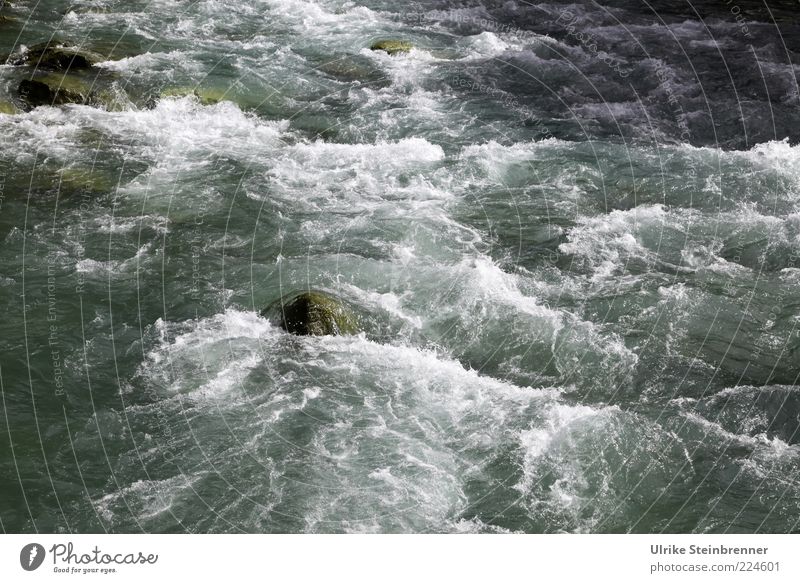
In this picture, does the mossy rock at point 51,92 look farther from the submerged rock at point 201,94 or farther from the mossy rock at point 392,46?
the mossy rock at point 392,46

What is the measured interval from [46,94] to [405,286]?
6390 millimetres

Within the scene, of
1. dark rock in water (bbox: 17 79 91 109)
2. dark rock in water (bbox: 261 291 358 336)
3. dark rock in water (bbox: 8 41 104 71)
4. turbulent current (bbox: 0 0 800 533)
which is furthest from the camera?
dark rock in water (bbox: 8 41 104 71)

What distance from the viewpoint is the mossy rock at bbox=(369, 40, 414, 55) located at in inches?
563

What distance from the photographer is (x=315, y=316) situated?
7910 millimetres

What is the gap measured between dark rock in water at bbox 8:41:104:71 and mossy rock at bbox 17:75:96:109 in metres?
0.59

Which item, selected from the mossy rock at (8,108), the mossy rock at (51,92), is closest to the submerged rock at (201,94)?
the mossy rock at (51,92)

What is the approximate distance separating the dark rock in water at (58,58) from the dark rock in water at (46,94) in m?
0.68

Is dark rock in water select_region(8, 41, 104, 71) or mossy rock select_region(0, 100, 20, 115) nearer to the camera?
mossy rock select_region(0, 100, 20, 115)

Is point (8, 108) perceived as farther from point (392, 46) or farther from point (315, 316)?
point (315, 316)

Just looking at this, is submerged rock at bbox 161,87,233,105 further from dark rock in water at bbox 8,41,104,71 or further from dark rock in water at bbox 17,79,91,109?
dark rock in water at bbox 8,41,104,71

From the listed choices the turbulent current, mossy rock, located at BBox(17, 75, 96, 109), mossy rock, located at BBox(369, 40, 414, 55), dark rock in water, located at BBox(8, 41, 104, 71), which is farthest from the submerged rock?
mossy rock, located at BBox(369, 40, 414, 55)

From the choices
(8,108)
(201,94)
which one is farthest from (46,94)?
(201,94)

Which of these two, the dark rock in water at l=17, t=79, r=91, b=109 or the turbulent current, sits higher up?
the dark rock in water at l=17, t=79, r=91, b=109

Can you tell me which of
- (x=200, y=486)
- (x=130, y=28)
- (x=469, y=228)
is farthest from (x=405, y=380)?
(x=130, y=28)
